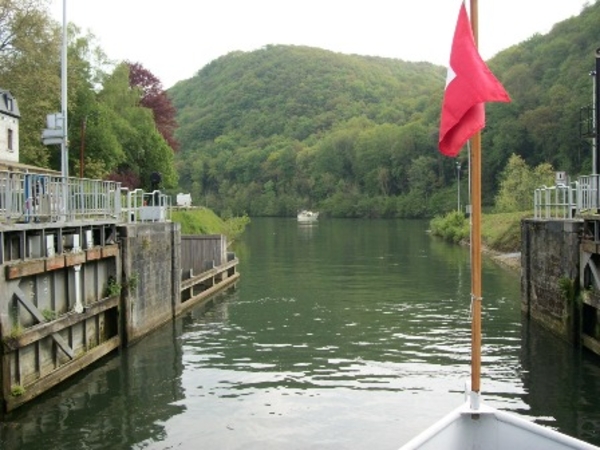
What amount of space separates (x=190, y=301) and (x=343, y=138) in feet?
462

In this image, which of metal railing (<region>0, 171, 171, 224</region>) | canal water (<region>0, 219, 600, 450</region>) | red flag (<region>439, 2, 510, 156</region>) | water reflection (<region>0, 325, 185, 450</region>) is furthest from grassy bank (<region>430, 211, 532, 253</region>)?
red flag (<region>439, 2, 510, 156</region>)

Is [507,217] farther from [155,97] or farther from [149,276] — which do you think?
[149,276]

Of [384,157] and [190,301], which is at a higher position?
[384,157]

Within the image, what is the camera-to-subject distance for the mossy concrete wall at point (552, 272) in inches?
783

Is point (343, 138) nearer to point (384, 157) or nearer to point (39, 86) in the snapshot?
point (384, 157)

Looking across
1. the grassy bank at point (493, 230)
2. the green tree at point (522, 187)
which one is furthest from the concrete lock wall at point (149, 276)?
the green tree at point (522, 187)

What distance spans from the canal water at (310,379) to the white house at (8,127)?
430 inches

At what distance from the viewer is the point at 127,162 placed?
166 feet

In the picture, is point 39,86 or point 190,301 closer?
point 190,301

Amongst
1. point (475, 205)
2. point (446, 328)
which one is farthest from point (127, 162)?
point (475, 205)

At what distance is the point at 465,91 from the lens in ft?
25.2

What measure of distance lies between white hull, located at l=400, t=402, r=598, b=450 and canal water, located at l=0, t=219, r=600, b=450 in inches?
186

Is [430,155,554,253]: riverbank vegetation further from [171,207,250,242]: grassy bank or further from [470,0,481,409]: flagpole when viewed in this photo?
[470,0,481,409]: flagpole

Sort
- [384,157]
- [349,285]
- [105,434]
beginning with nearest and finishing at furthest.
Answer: [105,434], [349,285], [384,157]
